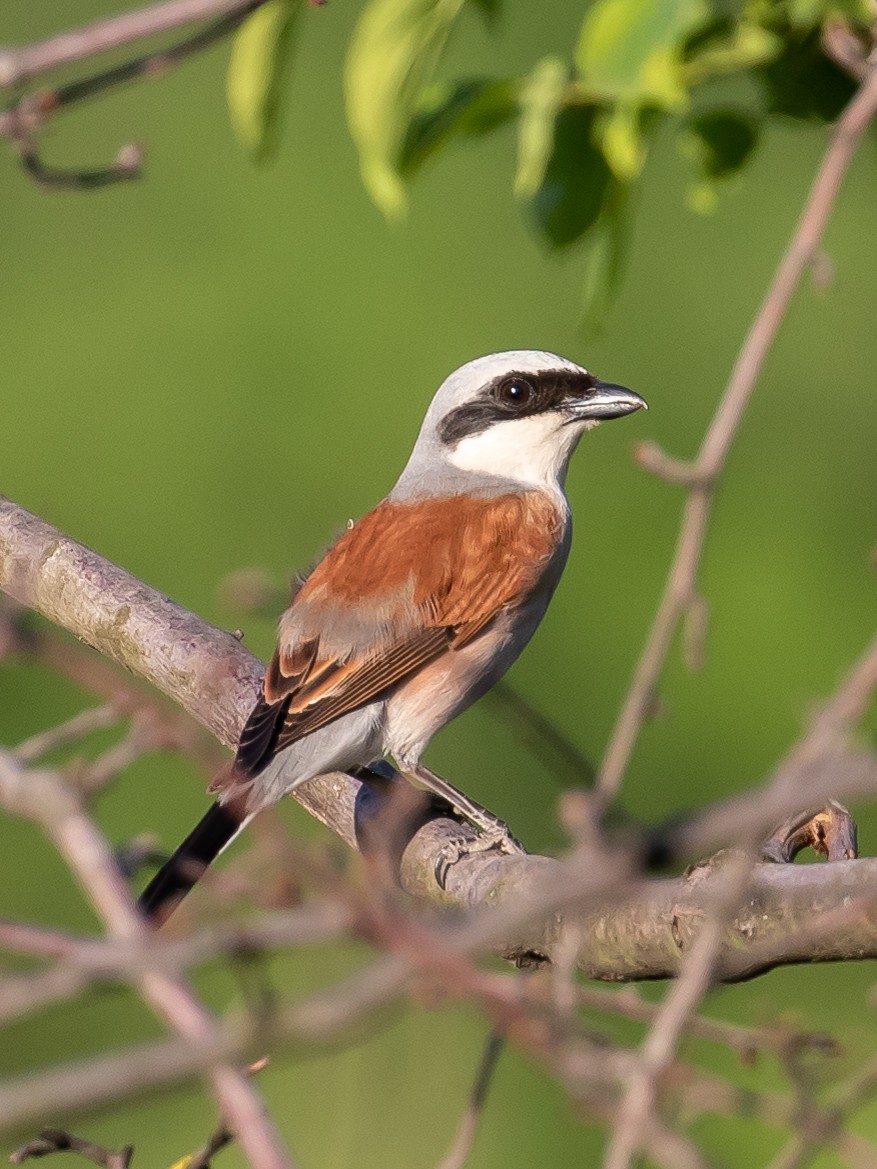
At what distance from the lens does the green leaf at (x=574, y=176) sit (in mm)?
2137

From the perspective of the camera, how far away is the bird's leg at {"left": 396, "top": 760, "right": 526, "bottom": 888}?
9.37ft

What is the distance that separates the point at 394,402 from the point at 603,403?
9.16ft

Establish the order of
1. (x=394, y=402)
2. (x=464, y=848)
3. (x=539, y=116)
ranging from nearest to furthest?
1. (x=539, y=116)
2. (x=464, y=848)
3. (x=394, y=402)

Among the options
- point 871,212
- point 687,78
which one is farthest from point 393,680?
point 871,212

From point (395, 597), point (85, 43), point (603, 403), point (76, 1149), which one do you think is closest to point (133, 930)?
point (85, 43)

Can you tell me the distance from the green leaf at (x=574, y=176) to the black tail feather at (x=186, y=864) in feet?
3.27

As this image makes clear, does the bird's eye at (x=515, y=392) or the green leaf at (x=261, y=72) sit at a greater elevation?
the green leaf at (x=261, y=72)

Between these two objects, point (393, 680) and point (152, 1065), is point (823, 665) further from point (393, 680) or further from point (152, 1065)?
point (152, 1065)

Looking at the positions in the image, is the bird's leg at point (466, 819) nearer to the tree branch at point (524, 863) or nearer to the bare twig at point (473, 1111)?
the tree branch at point (524, 863)

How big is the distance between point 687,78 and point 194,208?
18.7ft

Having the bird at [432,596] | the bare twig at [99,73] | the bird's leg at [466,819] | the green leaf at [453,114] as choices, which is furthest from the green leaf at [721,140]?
the bird at [432,596]

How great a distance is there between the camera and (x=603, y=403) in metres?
3.88

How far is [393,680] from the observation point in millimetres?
3432

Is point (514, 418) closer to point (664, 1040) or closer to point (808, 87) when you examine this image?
point (808, 87)
